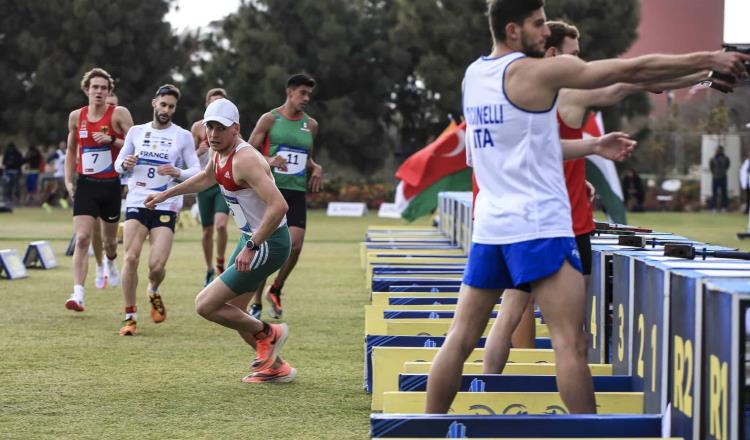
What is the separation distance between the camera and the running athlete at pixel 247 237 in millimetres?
7953

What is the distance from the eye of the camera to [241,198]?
8.16m

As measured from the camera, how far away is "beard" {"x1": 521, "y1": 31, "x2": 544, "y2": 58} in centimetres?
515

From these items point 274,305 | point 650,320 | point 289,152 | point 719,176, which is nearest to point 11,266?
point 274,305

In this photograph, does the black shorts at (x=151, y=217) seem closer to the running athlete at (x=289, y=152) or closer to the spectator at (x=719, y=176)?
the running athlete at (x=289, y=152)

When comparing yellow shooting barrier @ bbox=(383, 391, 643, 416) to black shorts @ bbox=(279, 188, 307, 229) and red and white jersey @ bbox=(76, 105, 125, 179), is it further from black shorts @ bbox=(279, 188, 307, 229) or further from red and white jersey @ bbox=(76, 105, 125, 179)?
red and white jersey @ bbox=(76, 105, 125, 179)

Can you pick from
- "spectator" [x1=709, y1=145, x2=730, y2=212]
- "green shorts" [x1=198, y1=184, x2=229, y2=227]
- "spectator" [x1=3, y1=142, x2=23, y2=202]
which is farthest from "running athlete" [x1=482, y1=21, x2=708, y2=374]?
"spectator" [x1=3, y1=142, x2=23, y2=202]

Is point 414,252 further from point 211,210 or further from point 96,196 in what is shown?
point 96,196

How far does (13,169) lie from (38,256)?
84.2 ft

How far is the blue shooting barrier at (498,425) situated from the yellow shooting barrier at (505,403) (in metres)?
0.80

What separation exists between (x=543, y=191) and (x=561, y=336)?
1.97 feet

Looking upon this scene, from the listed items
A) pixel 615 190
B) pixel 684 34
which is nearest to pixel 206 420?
pixel 615 190

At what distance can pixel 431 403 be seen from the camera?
17.9 ft

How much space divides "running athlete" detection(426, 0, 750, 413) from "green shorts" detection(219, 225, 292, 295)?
293cm

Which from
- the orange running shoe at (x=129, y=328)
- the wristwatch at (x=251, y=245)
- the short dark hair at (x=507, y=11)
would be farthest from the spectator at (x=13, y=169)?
the short dark hair at (x=507, y=11)
